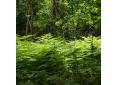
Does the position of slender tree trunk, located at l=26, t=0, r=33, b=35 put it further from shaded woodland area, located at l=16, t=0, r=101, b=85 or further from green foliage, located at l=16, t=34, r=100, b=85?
green foliage, located at l=16, t=34, r=100, b=85

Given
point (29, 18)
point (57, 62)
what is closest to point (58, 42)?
point (57, 62)

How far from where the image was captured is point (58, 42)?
3.17 m

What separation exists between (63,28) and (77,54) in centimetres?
27

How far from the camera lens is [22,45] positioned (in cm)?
312

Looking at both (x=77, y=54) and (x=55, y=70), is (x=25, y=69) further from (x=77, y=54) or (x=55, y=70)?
(x=77, y=54)

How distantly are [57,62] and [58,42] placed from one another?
0.18 m

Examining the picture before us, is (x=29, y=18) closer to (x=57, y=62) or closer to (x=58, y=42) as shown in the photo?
(x=58, y=42)

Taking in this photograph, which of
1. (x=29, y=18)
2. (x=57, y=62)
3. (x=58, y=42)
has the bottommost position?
(x=57, y=62)

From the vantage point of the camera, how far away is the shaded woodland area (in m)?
3.12

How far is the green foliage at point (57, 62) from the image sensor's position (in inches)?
123

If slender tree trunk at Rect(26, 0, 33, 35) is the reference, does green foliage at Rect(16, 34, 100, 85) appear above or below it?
below

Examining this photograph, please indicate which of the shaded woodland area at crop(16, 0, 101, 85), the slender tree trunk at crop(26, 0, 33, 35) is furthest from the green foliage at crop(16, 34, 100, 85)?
the slender tree trunk at crop(26, 0, 33, 35)

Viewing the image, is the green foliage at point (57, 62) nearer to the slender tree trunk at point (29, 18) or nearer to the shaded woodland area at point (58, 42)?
the shaded woodland area at point (58, 42)
